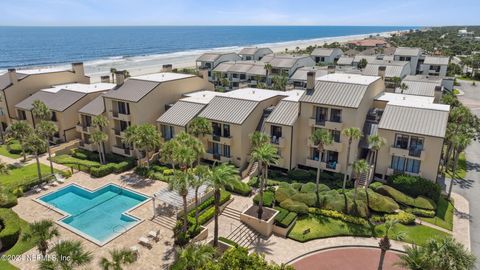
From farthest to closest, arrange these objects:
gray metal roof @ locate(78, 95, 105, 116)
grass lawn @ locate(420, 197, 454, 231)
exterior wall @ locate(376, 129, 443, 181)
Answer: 1. gray metal roof @ locate(78, 95, 105, 116)
2. exterior wall @ locate(376, 129, 443, 181)
3. grass lawn @ locate(420, 197, 454, 231)

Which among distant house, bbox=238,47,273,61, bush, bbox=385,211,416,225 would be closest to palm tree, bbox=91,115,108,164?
bush, bbox=385,211,416,225

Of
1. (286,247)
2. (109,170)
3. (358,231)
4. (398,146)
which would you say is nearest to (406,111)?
(398,146)

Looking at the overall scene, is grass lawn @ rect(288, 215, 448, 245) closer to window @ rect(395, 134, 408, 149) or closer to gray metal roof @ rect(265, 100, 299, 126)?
window @ rect(395, 134, 408, 149)

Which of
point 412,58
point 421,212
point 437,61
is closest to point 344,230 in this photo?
point 421,212

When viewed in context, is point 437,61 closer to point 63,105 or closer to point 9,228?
point 63,105

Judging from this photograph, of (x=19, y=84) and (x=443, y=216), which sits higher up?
(x=19, y=84)

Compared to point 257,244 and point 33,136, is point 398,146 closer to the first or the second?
point 257,244

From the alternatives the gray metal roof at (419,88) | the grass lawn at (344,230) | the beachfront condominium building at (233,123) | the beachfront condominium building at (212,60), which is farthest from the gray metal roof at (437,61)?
the grass lawn at (344,230)
